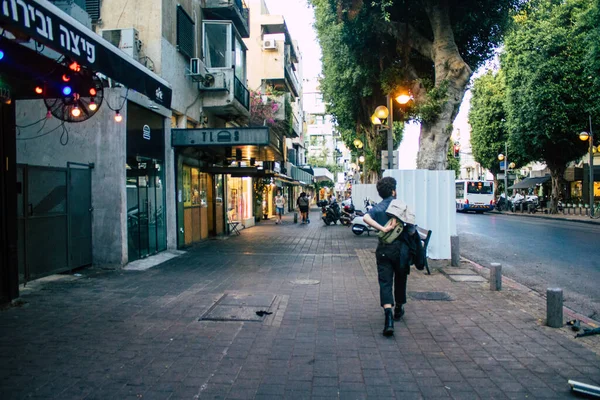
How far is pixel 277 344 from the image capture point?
4953mm

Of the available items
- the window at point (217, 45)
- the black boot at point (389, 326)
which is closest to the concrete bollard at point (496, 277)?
the black boot at point (389, 326)

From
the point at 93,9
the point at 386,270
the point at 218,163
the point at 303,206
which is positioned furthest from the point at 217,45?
the point at 386,270

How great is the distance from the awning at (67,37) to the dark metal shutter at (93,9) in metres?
6.39

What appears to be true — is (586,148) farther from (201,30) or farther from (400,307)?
(400,307)

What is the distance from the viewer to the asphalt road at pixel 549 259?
7.80 metres

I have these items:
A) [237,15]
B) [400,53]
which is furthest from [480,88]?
[237,15]

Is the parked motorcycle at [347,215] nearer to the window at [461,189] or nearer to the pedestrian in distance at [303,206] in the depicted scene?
the pedestrian in distance at [303,206]

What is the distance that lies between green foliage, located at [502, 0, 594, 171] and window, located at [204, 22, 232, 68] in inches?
742

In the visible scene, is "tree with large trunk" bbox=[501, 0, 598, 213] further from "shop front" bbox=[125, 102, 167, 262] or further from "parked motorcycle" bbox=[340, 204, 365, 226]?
"shop front" bbox=[125, 102, 167, 262]

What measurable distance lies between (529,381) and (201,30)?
47.5 feet

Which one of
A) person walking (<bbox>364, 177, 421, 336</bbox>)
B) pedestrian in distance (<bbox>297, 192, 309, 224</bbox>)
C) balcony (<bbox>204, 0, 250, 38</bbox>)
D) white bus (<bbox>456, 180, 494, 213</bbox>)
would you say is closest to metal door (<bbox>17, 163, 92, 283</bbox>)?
person walking (<bbox>364, 177, 421, 336</bbox>)

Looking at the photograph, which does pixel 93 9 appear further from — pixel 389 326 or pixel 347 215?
pixel 347 215

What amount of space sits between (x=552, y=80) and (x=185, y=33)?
956 inches

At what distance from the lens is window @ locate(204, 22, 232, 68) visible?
15426mm
